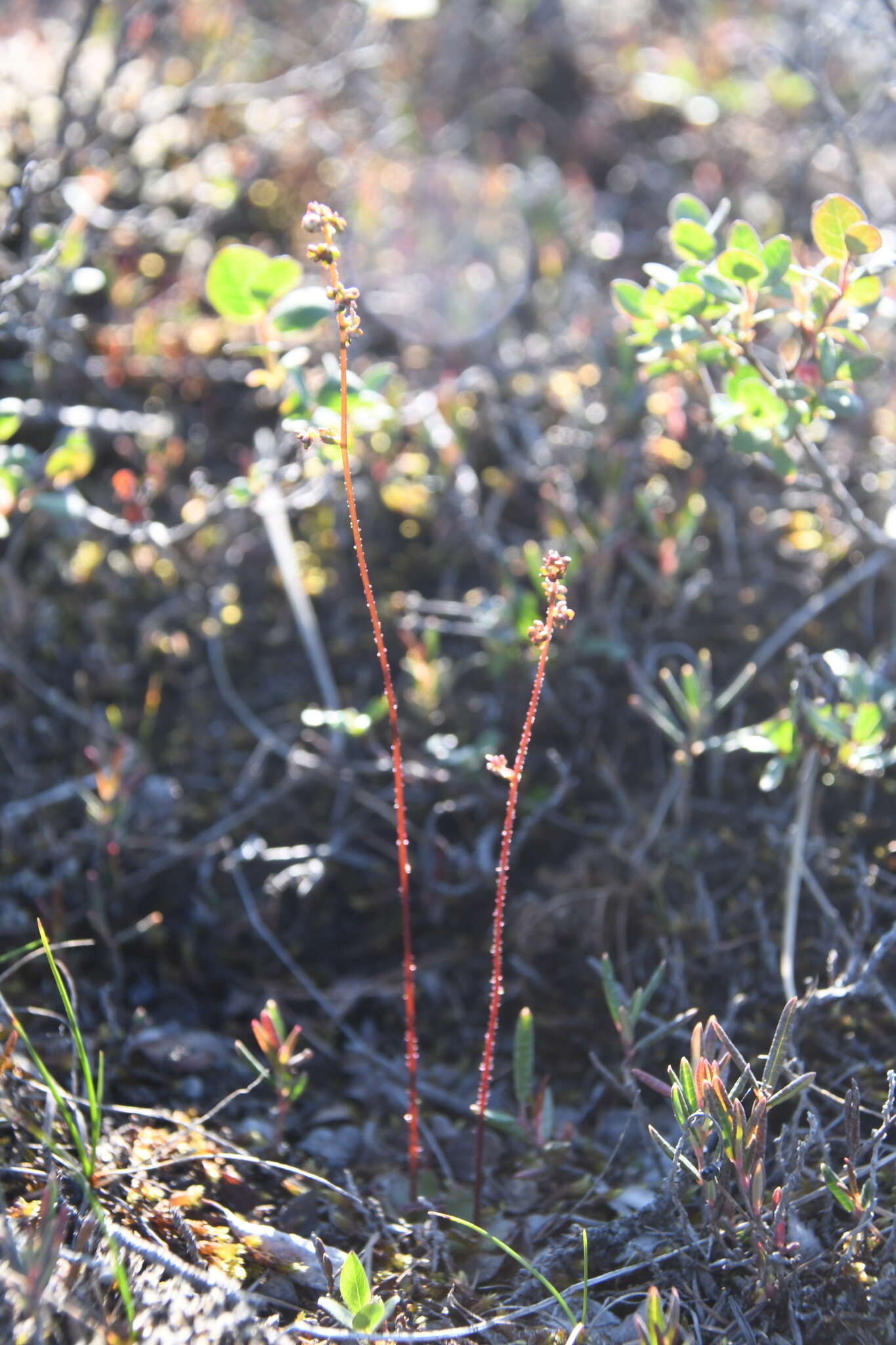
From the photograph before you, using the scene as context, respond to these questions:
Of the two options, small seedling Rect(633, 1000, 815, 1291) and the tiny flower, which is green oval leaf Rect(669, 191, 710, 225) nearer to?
the tiny flower

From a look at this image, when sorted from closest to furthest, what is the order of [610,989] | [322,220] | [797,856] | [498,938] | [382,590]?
[322,220] → [498,938] → [610,989] → [797,856] → [382,590]

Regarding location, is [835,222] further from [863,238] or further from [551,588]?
[551,588]

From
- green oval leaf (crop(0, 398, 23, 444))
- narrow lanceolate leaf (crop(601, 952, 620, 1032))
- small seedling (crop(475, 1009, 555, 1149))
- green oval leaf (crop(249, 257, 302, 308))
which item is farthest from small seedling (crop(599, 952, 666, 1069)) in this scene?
green oval leaf (crop(0, 398, 23, 444))

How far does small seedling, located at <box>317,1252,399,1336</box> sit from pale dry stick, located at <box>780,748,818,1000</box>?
3.25 ft

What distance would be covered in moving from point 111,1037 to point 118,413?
6.33 feet

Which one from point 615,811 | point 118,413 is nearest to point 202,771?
point 615,811

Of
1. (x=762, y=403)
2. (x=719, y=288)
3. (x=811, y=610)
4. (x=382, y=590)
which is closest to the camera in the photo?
(x=719, y=288)

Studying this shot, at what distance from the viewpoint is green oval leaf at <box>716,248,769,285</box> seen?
1905mm

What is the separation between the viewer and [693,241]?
209cm

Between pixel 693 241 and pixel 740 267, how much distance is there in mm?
212

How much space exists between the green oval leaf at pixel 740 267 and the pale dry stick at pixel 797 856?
949 millimetres

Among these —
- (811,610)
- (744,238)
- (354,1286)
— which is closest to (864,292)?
(744,238)

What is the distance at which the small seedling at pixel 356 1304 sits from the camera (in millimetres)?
1479

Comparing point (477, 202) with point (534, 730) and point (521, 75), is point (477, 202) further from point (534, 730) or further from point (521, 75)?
point (534, 730)
